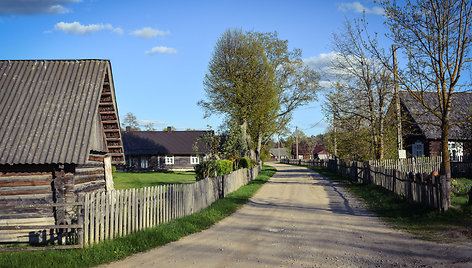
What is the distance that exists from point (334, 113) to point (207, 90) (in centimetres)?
1636

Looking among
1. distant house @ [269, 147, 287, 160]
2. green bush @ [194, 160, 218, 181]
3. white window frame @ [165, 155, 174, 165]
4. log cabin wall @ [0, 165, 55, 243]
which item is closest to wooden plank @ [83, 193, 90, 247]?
log cabin wall @ [0, 165, 55, 243]

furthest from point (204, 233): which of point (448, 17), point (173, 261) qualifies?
point (448, 17)

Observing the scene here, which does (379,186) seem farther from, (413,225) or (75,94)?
(75,94)

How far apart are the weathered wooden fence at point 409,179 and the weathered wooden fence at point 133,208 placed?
28.5 ft

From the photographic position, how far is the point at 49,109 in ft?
43.7

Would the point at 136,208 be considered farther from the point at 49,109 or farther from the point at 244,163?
the point at 244,163

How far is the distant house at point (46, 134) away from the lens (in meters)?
11.9

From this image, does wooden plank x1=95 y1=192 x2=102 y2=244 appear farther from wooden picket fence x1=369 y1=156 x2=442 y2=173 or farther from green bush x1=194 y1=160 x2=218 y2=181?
wooden picket fence x1=369 y1=156 x2=442 y2=173

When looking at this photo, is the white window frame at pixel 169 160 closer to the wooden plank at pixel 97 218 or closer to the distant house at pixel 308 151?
the wooden plank at pixel 97 218

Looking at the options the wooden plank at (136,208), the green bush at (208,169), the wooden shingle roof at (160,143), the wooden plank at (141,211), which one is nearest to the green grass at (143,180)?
the green bush at (208,169)

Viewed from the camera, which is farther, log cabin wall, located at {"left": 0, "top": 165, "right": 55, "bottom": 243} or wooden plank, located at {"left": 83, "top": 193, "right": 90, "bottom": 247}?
log cabin wall, located at {"left": 0, "top": 165, "right": 55, "bottom": 243}

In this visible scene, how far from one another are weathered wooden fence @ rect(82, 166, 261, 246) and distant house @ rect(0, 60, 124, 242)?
2024mm

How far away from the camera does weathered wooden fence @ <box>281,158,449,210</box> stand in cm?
1292

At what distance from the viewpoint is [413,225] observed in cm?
1210
